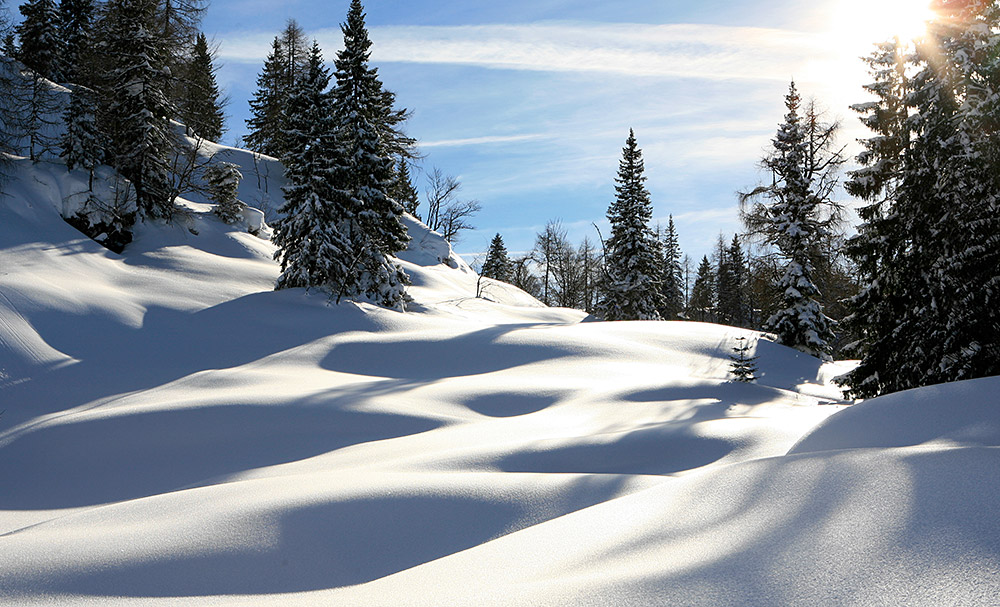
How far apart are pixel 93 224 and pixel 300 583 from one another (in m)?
19.0

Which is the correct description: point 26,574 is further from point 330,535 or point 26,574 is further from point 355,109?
point 355,109

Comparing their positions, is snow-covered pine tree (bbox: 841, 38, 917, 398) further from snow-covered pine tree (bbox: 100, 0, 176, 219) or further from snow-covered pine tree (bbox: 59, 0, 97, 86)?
snow-covered pine tree (bbox: 59, 0, 97, 86)

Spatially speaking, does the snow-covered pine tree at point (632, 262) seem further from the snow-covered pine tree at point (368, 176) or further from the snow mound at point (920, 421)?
the snow mound at point (920, 421)

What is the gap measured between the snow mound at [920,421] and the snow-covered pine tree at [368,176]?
17209 mm

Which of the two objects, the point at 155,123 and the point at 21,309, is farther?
the point at 155,123

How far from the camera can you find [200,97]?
34.1 metres

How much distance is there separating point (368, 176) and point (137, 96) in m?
7.99

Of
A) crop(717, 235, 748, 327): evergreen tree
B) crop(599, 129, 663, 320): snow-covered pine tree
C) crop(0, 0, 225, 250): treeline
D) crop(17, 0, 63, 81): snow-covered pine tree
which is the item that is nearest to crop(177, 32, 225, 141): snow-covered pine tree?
crop(0, 0, 225, 250): treeline

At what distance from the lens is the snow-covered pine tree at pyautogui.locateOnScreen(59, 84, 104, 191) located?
19.2 meters

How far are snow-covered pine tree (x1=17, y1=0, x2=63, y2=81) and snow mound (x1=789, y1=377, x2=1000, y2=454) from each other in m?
39.0

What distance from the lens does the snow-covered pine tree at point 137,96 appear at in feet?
63.8

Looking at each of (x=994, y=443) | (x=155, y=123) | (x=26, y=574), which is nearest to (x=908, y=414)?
(x=994, y=443)

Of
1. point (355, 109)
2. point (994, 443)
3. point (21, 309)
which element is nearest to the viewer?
point (994, 443)

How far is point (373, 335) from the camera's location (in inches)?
594
